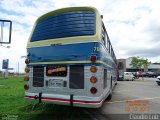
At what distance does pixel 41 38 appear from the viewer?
379 inches

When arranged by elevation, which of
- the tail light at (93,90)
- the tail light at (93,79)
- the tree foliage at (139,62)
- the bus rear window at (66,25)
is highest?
the tree foliage at (139,62)

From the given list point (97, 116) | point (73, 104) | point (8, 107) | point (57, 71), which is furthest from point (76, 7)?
point (8, 107)

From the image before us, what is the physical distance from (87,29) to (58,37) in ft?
3.26

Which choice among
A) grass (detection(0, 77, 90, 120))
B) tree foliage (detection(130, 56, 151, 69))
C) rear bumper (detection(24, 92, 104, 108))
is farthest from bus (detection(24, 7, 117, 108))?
tree foliage (detection(130, 56, 151, 69))

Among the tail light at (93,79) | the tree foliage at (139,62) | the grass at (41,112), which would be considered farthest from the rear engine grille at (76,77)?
the tree foliage at (139,62)

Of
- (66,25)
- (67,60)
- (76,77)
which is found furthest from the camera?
(66,25)

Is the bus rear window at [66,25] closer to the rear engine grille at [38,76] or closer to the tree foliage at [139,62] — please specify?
the rear engine grille at [38,76]

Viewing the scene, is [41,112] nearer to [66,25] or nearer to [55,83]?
[55,83]

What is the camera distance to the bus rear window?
29.2ft

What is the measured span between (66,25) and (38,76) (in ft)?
6.14

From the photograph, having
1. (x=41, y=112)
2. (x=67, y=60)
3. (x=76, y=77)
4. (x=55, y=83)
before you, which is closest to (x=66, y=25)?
(x=67, y=60)

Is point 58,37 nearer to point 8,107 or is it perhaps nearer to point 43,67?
point 43,67

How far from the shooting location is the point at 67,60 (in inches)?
343

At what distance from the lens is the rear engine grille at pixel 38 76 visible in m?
9.23
